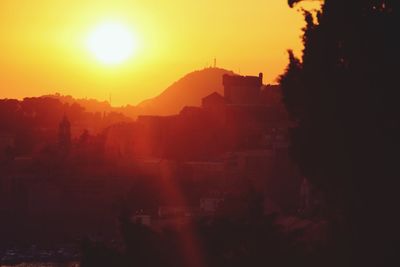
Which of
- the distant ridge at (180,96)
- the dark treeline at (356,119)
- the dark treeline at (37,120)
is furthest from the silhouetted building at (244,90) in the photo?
the distant ridge at (180,96)

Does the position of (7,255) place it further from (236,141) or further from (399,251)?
(399,251)

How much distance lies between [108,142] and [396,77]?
4539cm

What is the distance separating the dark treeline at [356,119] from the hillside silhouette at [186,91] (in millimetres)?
120085

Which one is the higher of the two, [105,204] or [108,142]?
[108,142]

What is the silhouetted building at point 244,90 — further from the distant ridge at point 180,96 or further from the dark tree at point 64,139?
the distant ridge at point 180,96

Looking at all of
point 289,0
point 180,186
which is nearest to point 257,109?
point 180,186

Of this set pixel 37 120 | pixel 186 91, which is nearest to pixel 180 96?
pixel 186 91

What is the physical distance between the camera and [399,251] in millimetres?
12508

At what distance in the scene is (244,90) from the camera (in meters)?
58.3

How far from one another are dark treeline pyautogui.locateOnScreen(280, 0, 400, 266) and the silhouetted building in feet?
146

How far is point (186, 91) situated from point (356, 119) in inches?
5398

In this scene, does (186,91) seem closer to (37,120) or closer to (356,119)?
(37,120)

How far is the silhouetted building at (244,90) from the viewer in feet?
190

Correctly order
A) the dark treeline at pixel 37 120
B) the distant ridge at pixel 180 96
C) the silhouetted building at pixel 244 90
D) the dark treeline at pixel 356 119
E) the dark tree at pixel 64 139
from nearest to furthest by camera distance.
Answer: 1. the dark treeline at pixel 356 119
2. the dark tree at pixel 64 139
3. the silhouetted building at pixel 244 90
4. the dark treeline at pixel 37 120
5. the distant ridge at pixel 180 96
